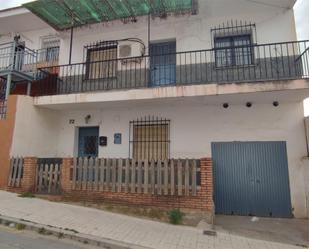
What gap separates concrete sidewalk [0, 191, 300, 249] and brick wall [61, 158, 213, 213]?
41 centimetres

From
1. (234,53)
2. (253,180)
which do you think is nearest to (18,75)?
(234,53)

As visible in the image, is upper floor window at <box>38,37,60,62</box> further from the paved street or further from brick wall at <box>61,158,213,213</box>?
the paved street

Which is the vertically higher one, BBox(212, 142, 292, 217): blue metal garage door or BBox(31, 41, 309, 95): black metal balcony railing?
BBox(31, 41, 309, 95): black metal balcony railing

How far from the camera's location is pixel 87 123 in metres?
10.4

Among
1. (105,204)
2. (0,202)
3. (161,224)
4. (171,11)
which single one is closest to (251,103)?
(171,11)

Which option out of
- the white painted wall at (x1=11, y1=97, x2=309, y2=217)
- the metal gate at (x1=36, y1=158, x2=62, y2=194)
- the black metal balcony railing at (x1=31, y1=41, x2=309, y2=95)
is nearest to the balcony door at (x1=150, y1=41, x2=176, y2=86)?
the black metal balcony railing at (x1=31, y1=41, x2=309, y2=95)

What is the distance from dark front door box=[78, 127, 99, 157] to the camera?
10.4 metres

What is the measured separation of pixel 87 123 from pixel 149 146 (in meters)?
2.77

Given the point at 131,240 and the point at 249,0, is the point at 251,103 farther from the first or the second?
the point at 131,240

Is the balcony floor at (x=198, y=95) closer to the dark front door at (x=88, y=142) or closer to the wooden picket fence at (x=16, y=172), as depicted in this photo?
the dark front door at (x=88, y=142)

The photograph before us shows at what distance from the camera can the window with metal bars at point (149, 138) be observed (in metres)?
9.48

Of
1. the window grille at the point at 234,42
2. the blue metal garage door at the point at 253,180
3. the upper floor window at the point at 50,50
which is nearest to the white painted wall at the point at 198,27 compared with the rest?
the window grille at the point at 234,42

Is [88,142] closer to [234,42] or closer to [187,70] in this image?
[187,70]

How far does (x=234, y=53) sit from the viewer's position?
928cm
